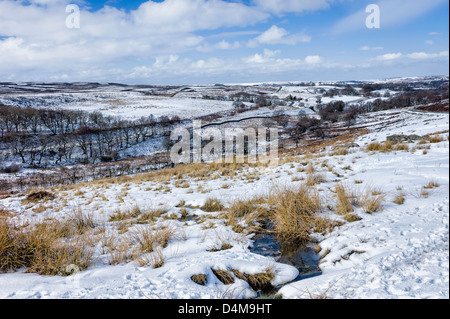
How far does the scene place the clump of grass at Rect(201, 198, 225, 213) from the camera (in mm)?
6388

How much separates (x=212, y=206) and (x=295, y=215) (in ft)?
8.39

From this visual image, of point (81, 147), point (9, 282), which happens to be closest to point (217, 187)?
point (9, 282)

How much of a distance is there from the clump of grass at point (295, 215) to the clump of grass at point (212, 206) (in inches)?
60.5

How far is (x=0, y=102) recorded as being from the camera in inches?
3228

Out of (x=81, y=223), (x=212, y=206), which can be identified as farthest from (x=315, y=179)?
(x=81, y=223)

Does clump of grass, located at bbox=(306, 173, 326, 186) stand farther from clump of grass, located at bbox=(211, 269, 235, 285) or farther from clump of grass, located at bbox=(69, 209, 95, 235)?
clump of grass, located at bbox=(69, 209, 95, 235)

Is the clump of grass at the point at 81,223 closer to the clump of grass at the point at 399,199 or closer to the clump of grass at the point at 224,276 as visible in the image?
the clump of grass at the point at 224,276

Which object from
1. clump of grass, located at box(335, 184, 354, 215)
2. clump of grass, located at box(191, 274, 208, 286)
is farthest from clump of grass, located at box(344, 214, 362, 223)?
clump of grass, located at box(191, 274, 208, 286)

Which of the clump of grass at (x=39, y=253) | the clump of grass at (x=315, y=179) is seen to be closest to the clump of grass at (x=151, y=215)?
the clump of grass at (x=39, y=253)

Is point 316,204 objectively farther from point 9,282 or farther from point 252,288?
point 9,282

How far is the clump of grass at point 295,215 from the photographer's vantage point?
4.49m

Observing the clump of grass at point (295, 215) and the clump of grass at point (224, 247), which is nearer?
the clump of grass at point (224, 247)

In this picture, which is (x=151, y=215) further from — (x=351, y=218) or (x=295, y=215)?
(x=351, y=218)

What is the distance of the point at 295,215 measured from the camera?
4.69m
